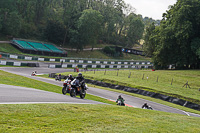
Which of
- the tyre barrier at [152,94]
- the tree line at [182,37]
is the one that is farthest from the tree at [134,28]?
the tyre barrier at [152,94]

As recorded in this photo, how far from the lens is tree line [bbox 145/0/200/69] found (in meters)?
54.4

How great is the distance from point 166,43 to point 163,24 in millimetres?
7753

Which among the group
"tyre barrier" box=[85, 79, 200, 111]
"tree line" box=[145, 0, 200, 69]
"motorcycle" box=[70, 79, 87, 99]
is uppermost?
"tree line" box=[145, 0, 200, 69]

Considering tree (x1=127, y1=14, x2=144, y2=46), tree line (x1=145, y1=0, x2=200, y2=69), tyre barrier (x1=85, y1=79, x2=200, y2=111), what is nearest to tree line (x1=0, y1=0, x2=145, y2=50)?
tree (x1=127, y1=14, x2=144, y2=46)

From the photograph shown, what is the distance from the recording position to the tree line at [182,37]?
178ft

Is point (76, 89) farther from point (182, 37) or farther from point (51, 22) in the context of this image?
point (51, 22)

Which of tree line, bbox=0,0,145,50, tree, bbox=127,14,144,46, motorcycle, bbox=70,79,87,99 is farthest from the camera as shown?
tree, bbox=127,14,144,46

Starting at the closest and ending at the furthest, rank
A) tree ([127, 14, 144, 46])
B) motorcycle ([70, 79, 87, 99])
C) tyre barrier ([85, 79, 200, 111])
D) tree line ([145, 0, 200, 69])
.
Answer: motorcycle ([70, 79, 87, 99]) < tyre barrier ([85, 79, 200, 111]) < tree line ([145, 0, 200, 69]) < tree ([127, 14, 144, 46])

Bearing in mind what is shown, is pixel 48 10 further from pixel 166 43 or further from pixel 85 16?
pixel 166 43

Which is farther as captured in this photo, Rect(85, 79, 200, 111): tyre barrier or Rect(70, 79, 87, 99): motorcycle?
Rect(85, 79, 200, 111): tyre barrier

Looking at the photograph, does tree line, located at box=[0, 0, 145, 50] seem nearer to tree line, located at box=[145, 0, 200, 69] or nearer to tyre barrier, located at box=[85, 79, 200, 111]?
tree line, located at box=[145, 0, 200, 69]

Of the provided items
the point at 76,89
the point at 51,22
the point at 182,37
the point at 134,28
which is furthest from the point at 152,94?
the point at 134,28

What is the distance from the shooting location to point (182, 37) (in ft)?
180

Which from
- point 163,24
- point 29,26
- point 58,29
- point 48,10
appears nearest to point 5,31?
point 29,26
